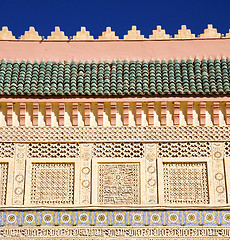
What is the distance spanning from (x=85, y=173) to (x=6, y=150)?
1.43 m

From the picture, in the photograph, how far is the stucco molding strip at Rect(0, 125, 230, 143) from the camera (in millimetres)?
11234

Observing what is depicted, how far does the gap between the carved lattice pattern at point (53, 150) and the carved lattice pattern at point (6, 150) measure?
31cm

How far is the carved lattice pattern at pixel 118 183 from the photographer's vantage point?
428 inches

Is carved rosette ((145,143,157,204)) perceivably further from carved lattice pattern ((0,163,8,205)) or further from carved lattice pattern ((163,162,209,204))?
carved lattice pattern ((0,163,8,205))

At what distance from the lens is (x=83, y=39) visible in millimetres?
→ 12633

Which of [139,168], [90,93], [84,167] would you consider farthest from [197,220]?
[90,93]

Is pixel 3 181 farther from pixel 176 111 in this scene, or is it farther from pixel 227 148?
pixel 227 148

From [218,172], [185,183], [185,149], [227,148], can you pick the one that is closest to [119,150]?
[185,149]

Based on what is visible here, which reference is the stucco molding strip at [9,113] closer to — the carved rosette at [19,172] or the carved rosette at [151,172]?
the carved rosette at [19,172]

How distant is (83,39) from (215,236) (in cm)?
457

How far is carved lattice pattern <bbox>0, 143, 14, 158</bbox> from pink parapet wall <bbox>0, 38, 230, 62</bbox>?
75.4 inches

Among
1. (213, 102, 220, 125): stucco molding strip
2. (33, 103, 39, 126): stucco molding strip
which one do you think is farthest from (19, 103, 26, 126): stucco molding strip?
(213, 102, 220, 125): stucco molding strip

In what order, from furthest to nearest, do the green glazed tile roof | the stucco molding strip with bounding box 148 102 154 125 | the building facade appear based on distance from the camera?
1. the green glazed tile roof
2. the stucco molding strip with bounding box 148 102 154 125
3. the building facade

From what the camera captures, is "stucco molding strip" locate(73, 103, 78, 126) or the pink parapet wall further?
the pink parapet wall
